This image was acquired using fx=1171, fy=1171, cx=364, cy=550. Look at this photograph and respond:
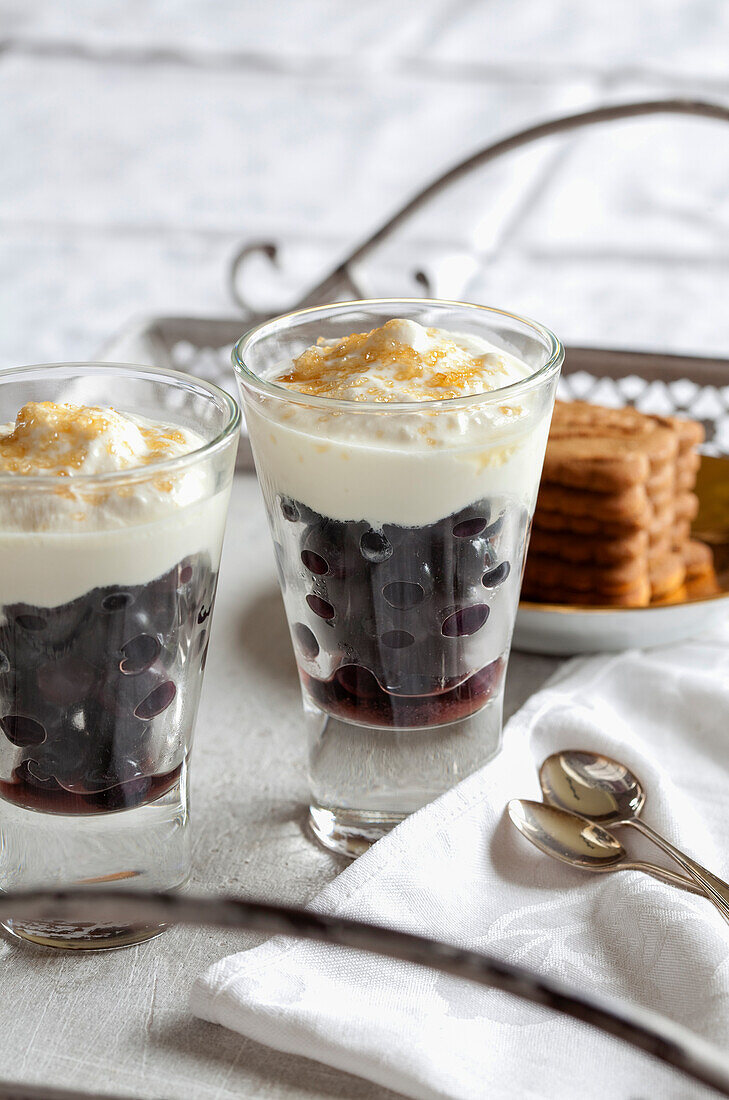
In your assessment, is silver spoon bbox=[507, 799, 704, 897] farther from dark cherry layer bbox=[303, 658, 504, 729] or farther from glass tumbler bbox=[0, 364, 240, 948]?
glass tumbler bbox=[0, 364, 240, 948]

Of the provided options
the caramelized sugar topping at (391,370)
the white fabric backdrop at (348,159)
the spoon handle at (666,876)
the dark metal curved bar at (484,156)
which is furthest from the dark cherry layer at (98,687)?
the white fabric backdrop at (348,159)

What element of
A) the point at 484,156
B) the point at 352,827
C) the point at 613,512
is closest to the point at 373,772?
the point at 352,827

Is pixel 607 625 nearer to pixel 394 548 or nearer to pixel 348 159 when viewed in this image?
pixel 394 548

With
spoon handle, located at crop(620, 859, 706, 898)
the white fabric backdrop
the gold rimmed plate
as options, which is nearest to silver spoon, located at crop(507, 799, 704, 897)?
spoon handle, located at crop(620, 859, 706, 898)

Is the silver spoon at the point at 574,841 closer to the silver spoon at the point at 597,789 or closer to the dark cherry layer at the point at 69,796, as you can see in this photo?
the silver spoon at the point at 597,789

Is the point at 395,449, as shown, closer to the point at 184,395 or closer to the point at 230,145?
the point at 184,395

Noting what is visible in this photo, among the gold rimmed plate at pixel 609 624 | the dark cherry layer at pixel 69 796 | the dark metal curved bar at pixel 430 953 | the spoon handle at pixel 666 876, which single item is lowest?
the gold rimmed plate at pixel 609 624
